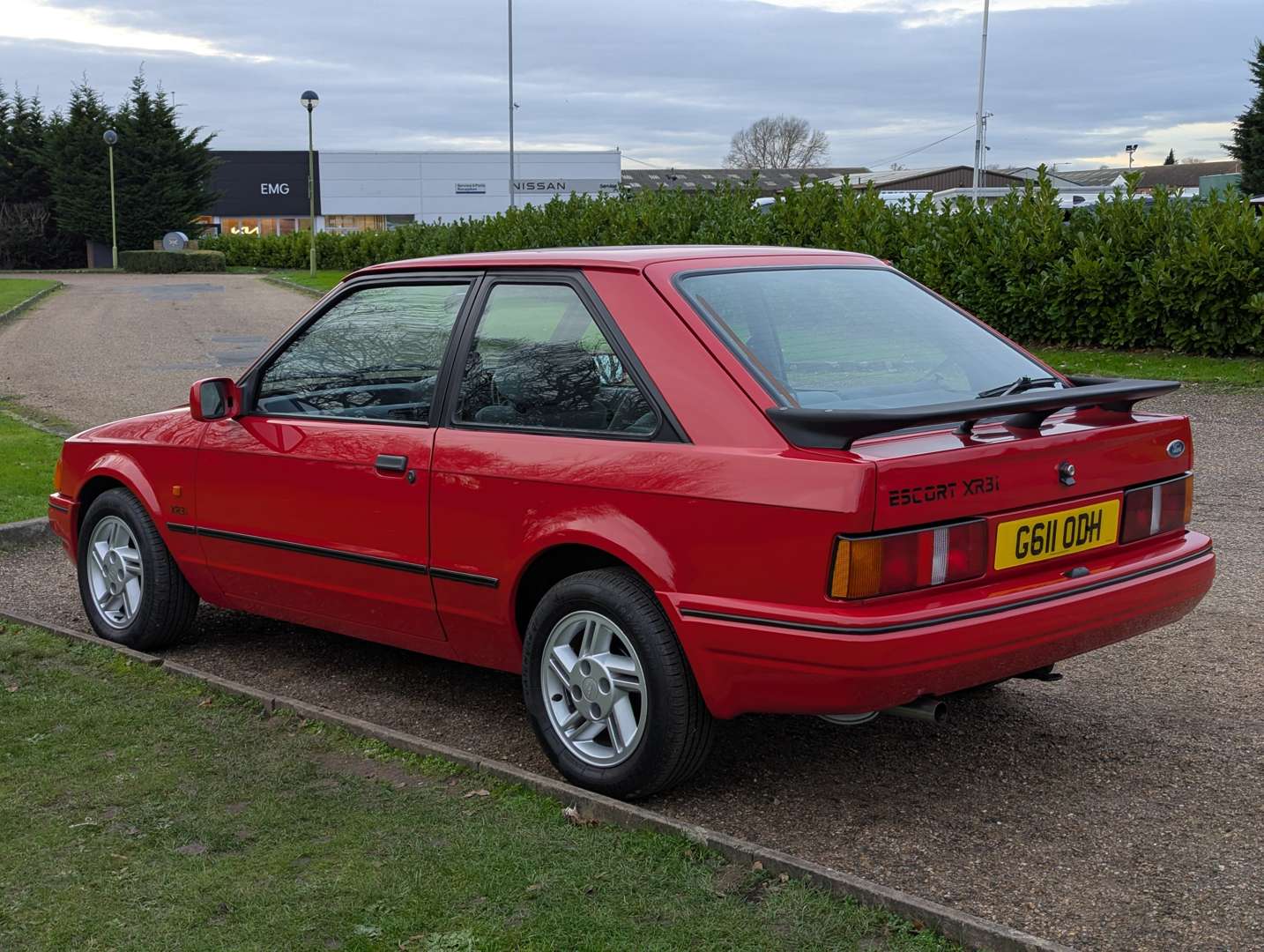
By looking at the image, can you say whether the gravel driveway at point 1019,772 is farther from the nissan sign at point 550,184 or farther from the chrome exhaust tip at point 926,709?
the nissan sign at point 550,184

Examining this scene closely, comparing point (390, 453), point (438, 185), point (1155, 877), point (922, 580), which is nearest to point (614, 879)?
point (922, 580)

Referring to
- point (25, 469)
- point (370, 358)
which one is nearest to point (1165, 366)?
point (25, 469)

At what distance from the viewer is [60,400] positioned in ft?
49.8

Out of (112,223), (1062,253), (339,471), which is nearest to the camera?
(339,471)

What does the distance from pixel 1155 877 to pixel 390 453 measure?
104 inches

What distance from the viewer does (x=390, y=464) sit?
15.4 feet

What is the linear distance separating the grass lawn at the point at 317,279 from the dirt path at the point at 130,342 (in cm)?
→ 81

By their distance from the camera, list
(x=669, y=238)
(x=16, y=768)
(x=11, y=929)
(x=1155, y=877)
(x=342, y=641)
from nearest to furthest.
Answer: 1. (x=11, y=929)
2. (x=1155, y=877)
3. (x=16, y=768)
4. (x=342, y=641)
5. (x=669, y=238)

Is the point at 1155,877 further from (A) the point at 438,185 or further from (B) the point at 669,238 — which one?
(A) the point at 438,185

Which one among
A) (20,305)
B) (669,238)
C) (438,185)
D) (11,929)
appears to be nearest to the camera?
(11,929)

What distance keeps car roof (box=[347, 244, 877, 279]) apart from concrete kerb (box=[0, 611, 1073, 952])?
1.57 metres

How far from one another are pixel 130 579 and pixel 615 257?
9.17 feet

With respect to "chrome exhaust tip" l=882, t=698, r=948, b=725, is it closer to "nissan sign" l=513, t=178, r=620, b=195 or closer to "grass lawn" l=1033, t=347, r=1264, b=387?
"grass lawn" l=1033, t=347, r=1264, b=387

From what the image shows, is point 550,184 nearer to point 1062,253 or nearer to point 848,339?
point 1062,253
